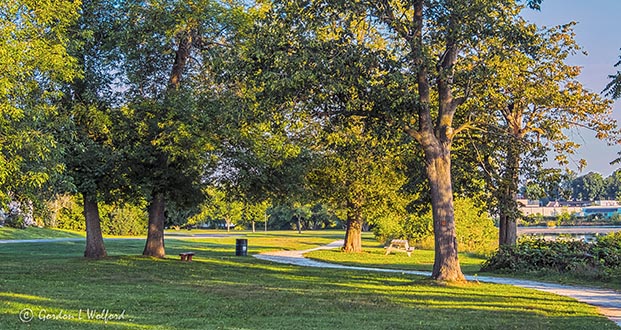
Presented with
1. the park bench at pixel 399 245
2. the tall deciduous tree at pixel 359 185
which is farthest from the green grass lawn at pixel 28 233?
the park bench at pixel 399 245

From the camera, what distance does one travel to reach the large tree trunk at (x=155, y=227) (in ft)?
79.4

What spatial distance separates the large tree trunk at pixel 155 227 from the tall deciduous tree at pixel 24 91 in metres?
8.51

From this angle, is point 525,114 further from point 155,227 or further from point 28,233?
point 28,233

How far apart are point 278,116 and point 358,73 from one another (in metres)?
2.36

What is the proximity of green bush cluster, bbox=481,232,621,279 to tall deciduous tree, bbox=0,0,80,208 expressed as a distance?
1491cm

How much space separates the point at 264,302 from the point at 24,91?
705 centimetres

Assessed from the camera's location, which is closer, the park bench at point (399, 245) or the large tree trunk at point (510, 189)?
the large tree trunk at point (510, 189)

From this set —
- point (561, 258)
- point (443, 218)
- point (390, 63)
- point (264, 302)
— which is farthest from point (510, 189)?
point (264, 302)

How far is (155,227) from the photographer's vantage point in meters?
24.4

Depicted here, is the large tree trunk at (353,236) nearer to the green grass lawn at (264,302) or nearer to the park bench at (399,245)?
the park bench at (399,245)

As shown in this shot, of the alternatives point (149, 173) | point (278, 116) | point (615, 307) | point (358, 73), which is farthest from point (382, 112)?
point (149, 173)

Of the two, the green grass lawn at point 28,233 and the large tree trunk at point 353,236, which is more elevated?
the large tree trunk at point 353,236

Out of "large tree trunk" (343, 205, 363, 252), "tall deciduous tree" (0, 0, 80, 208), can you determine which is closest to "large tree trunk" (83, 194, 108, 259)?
"tall deciduous tree" (0, 0, 80, 208)

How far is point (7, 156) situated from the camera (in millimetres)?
13727
